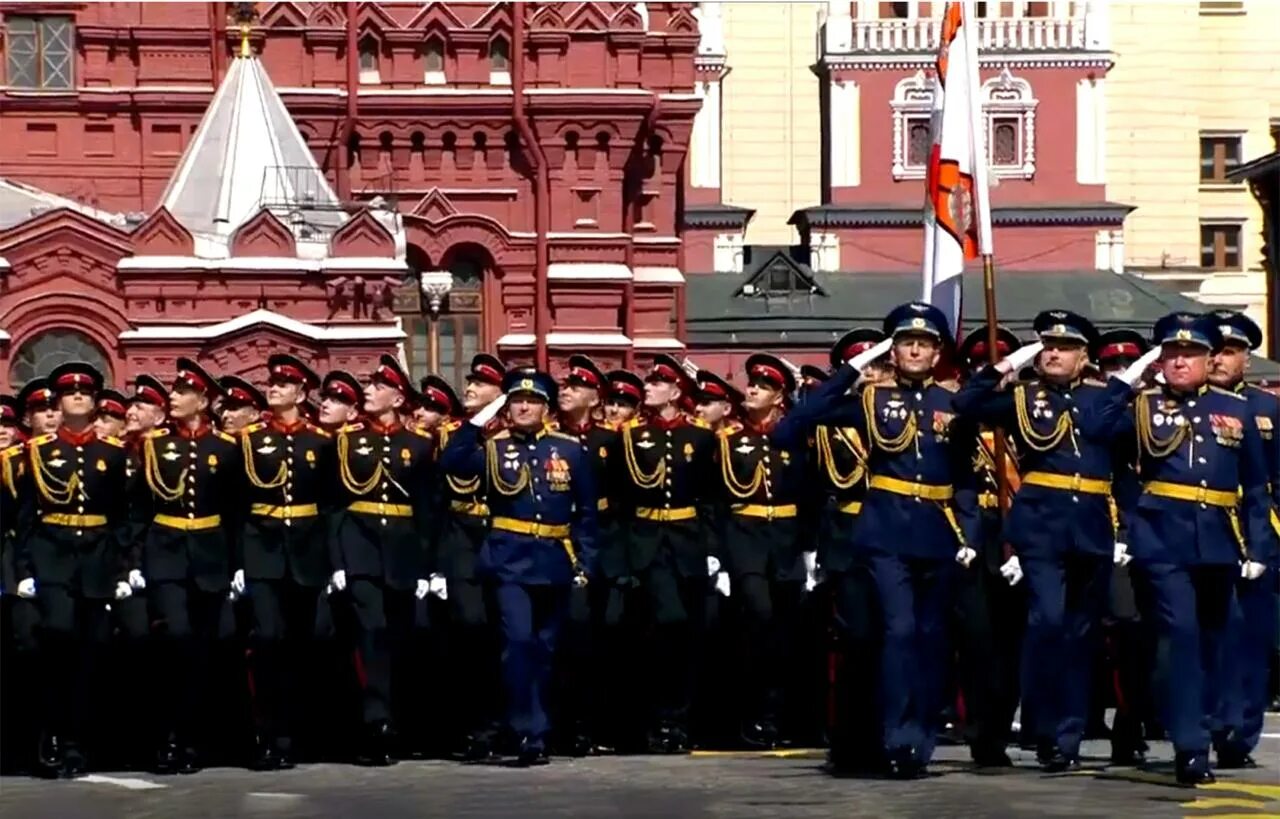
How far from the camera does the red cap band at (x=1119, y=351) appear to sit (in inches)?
672

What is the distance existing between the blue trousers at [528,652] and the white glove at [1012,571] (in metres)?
1.98

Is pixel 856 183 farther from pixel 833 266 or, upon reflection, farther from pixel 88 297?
pixel 88 297

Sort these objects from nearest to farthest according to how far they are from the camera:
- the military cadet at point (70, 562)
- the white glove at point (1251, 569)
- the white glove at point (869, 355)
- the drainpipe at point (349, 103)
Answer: the white glove at point (1251, 569) → the white glove at point (869, 355) → the military cadet at point (70, 562) → the drainpipe at point (349, 103)

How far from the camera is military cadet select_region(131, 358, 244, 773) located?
17.1m

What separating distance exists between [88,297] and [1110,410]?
23.5m

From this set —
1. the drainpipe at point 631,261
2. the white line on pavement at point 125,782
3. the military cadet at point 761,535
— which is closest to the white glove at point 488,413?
the military cadet at point 761,535

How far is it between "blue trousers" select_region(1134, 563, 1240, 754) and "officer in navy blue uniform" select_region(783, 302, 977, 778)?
0.87 meters

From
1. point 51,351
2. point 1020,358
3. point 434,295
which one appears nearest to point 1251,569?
point 1020,358

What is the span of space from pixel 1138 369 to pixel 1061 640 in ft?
3.84

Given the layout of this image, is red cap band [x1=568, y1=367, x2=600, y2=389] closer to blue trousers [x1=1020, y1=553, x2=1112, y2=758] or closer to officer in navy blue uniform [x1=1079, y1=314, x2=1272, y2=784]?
blue trousers [x1=1020, y1=553, x2=1112, y2=758]

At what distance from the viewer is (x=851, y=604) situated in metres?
15.8

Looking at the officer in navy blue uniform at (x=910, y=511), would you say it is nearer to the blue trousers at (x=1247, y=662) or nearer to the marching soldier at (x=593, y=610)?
the blue trousers at (x=1247, y=662)

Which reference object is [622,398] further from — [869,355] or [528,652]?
[869,355]

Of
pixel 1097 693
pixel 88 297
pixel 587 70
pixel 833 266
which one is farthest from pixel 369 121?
pixel 1097 693
